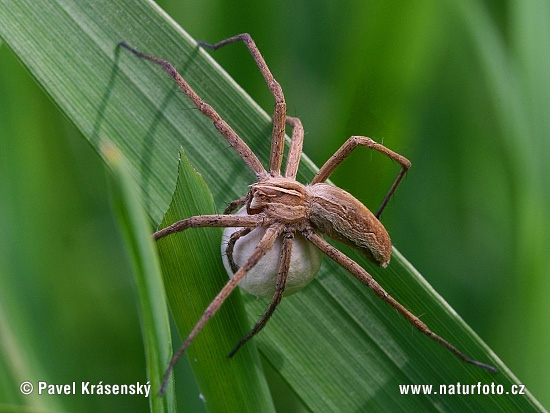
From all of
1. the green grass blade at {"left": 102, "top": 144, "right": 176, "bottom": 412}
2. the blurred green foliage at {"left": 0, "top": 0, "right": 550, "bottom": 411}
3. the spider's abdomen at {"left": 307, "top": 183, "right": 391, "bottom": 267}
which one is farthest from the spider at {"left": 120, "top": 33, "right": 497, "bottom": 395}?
the green grass blade at {"left": 102, "top": 144, "right": 176, "bottom": 412}

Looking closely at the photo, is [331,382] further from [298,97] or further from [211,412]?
[298,97]

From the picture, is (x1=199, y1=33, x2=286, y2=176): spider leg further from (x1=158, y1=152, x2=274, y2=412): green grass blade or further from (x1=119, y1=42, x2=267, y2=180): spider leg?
(x1=158, y1=152, x2=274, y2=412): green grass blade

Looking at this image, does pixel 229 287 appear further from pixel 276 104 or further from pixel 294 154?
pixel 276 104

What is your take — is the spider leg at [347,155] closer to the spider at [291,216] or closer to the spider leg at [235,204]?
the spider at [291,216]

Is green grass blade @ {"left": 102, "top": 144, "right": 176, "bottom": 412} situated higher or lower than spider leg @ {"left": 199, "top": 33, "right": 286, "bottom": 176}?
lower

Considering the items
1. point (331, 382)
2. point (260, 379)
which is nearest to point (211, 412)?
point (260, 379)

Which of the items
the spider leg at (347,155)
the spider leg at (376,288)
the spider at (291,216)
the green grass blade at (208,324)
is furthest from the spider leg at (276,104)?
the green grass blade at (208,324)
